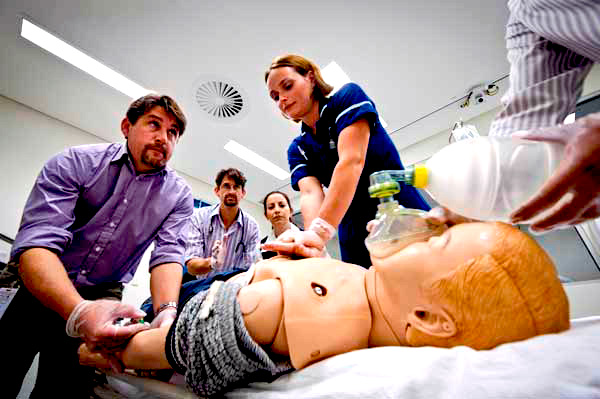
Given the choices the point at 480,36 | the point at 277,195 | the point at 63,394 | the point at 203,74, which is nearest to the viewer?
the point at 63,394

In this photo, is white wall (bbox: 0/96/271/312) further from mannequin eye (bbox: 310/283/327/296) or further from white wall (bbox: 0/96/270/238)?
mannequin eye (bbox: 310/283/327/296)

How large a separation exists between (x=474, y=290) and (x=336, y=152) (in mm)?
1043

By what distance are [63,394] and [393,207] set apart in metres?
1.61

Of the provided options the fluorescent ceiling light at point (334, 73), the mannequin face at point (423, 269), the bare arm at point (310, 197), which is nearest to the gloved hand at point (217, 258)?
the bare arm at point (310, 197)

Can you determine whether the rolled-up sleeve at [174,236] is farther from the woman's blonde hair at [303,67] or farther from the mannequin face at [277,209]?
the mannequin face at [277,209]

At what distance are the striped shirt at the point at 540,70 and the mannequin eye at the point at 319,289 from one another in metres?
0.74

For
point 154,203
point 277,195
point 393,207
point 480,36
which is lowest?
point 277,195

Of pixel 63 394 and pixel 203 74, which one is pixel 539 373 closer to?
pixel 63 394

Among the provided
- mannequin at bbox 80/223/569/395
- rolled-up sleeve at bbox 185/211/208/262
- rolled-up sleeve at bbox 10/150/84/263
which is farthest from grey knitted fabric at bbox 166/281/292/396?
rolled-up sleeve at bbox 185/211/208/262

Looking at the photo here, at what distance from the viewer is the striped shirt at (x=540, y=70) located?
0.68 meters

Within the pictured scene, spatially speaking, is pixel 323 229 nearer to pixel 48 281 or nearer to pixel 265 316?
pixel 265 316

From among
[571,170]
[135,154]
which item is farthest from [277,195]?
[571,170]

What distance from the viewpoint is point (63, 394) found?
1.13m

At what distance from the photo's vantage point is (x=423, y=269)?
1.94ft
